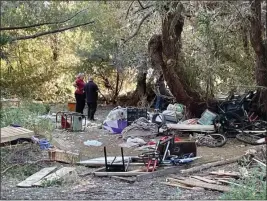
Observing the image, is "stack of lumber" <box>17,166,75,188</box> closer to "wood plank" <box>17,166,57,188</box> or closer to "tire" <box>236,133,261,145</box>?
"wood plank" <box>17,166,57,188</box>

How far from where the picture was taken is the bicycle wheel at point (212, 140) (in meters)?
10.6

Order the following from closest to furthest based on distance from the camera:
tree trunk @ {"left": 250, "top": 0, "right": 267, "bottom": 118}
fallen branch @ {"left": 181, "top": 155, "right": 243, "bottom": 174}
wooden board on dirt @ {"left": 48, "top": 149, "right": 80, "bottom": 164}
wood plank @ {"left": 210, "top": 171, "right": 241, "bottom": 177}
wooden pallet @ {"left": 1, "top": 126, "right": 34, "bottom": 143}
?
wood plank @ {"left": 210, "top": 171, "right": 241, "bottom": 177} → wooden pallet @ {"left": 1, "top": 126, "right": 34, "bottom": 143} → fallen branch @ {"left": 181, "top": 155, "right": 243, "bottom": 174} → wooden board on dirt @ {"left": 48, "top": 149, "right": 80, "bottom": 164} → tree trunk @ {"left": 250, "top": 0, "right": 267, "bottom": 118}

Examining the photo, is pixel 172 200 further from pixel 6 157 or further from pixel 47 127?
pixel 47 127

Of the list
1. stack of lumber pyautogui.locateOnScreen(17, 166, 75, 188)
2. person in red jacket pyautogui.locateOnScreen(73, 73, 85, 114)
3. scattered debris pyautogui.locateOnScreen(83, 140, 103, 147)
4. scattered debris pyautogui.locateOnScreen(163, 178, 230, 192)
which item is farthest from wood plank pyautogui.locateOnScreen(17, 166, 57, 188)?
person in red jacket pyautogui.locateOnScreen(73, 73, 85, 114)

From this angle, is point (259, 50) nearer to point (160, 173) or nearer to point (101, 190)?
point (160, 173)

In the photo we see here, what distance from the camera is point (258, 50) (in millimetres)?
12570

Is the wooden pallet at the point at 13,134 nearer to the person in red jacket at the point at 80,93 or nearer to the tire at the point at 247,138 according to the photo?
the tire at the point at 247,138

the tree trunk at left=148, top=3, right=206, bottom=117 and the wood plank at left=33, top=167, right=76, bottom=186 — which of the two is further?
the tree trunk at left=148, top=3, right=206, bottom=117

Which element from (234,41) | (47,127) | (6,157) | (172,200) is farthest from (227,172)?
(234,41)

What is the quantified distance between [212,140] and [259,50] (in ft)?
10.7

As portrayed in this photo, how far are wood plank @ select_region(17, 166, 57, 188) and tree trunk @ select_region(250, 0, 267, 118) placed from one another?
6.56m

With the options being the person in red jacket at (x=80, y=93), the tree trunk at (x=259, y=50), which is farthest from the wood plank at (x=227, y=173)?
the person in red jacket at (x=80, y=93)

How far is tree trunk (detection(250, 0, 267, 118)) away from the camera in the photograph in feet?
38.9

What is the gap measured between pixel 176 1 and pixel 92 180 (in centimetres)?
547
